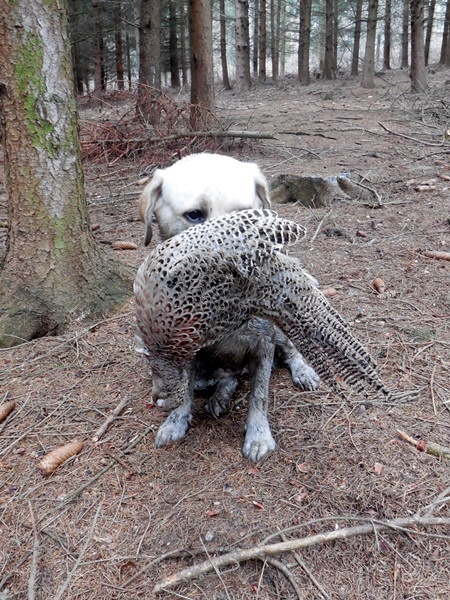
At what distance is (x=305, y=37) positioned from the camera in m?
18.9

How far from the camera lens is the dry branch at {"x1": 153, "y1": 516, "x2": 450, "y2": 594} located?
1699 millimetres

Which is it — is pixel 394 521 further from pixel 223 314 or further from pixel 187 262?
pixel 187 262

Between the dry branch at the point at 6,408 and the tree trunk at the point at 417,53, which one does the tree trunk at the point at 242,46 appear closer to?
the tree trunk at the point at 417,53

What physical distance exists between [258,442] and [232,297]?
3.11 feet

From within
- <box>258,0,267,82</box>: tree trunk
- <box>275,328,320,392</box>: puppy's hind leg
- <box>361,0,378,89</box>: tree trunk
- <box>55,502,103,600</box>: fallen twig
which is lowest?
<box>55,502,103,600</box>: fallen twig

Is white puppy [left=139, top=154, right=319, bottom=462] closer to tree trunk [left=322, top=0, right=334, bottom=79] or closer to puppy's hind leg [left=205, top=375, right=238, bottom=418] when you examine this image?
puppy's hind leg [left=205, top=375, right=238, bottom=418]

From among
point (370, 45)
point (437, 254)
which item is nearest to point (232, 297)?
point (437, 254)

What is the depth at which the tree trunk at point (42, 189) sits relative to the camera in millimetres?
2844

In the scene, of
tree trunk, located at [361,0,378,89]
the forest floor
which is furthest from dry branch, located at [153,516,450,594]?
tree trunk, located at [361,0,378,89]

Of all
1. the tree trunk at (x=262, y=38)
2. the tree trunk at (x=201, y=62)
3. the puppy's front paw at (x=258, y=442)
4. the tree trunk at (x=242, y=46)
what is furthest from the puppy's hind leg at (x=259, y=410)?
the tree trunk at (x=262, y=38)

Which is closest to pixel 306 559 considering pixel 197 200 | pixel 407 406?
pixel 407 406

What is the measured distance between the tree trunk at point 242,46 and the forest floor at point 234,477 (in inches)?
721

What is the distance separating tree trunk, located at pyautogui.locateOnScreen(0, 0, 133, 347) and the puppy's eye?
4.24ft

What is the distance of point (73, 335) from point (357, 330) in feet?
5.98
